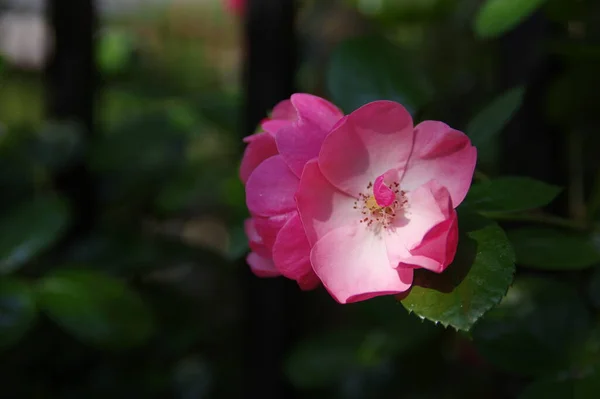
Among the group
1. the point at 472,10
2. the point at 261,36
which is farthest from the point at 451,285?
the point at 472,10

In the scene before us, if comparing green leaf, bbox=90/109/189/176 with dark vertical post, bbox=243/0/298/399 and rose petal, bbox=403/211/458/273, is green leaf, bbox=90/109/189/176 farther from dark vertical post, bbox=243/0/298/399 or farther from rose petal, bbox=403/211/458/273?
rose petal, bbox=403/211/458/273

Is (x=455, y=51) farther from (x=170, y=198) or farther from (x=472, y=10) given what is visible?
(x=170, y=198)

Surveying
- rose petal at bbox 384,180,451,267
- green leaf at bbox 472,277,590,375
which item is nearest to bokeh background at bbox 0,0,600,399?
green leaf at bbox 472,277,590,375

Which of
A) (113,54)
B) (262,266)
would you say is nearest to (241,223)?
(262,266)

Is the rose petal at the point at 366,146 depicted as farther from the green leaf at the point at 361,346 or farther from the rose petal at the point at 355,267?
the green leaf at the point at 361,346

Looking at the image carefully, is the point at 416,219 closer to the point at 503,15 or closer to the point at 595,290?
the point at 503,15

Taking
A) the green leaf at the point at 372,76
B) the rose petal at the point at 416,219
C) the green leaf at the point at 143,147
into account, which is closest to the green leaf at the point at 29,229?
the green leaf at the point at 143,147
